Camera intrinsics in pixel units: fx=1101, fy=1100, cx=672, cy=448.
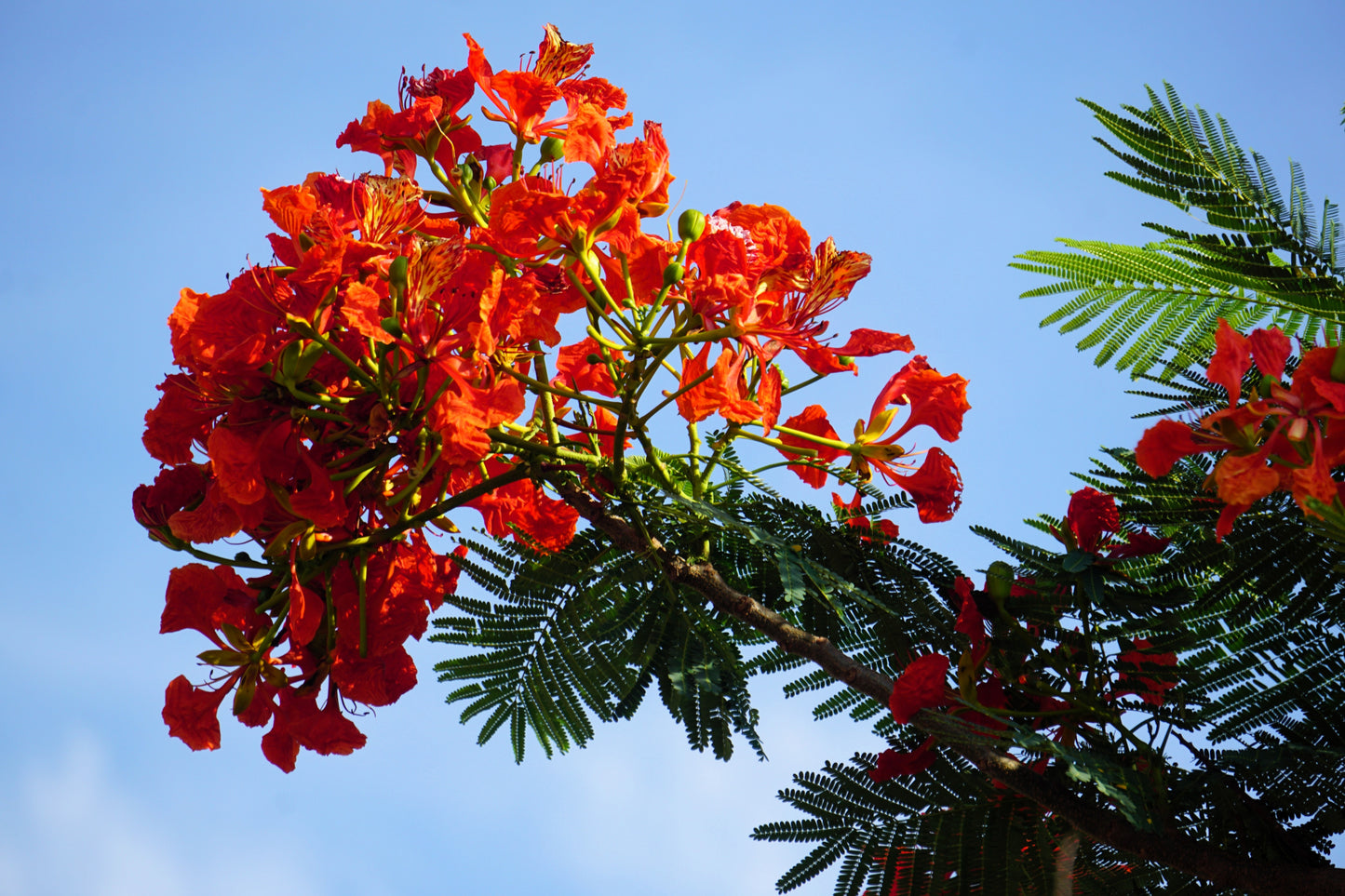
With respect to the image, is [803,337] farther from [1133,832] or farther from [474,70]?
[1133,832]

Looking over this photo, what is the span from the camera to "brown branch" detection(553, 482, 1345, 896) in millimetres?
1640

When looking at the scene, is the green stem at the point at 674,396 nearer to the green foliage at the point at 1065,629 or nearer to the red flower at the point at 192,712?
the green foliage at the point at 1065,629

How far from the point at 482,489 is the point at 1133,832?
3.86 feet

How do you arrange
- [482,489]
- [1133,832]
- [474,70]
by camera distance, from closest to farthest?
[1133,832] → [482,489] → [474,70]

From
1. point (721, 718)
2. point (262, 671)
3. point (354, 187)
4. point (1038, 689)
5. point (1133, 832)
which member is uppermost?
point (354, 187)

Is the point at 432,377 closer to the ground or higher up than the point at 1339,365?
higher up

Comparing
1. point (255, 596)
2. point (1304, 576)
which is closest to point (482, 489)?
point (255, 596)

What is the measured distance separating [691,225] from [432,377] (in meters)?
0.50

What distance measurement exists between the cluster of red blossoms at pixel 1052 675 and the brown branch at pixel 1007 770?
80 mm

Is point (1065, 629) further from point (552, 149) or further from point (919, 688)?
point (552, 149)

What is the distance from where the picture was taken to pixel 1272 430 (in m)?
1.64

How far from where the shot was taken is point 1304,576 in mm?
1884

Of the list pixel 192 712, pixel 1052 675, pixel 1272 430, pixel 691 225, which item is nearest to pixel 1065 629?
pixel 1052 675

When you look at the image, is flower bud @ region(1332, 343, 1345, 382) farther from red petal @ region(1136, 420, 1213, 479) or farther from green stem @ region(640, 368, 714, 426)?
green stem @ region(640, 368, 714, 426)
